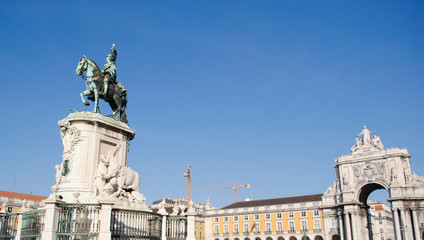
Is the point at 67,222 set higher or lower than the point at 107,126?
lower

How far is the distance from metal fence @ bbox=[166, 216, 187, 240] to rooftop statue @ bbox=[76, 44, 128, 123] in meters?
4.75

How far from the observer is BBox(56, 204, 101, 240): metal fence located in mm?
11663

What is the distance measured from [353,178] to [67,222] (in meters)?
60.7

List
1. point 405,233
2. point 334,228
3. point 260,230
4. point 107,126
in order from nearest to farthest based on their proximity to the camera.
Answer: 1. point 107,126
2. point 405,233
3. point 334,228
4. point 260,230

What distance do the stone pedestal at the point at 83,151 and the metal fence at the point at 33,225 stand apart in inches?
42.4

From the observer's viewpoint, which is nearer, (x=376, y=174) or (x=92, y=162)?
(x=92, y=162)

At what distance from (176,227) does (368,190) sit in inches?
2365

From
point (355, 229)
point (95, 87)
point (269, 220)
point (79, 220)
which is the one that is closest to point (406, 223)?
point (355, 229)

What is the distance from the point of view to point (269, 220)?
74.4 m

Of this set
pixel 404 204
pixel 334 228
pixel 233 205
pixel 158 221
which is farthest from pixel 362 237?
pixel 158 221

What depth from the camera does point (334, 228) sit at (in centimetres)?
6706

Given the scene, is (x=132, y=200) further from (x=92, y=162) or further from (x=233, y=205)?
(x=233, y=205)

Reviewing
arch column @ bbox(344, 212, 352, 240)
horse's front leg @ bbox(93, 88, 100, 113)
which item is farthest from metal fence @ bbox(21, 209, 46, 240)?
arch column @ bbox(344, 212, 352, 240)

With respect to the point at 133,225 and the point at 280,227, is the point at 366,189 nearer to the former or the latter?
the point at 280,227
